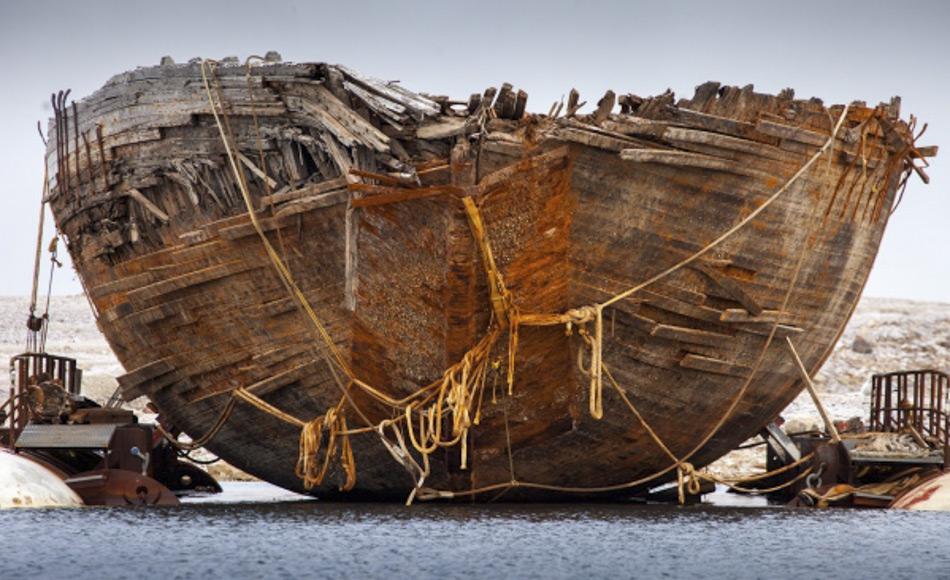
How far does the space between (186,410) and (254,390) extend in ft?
5.10

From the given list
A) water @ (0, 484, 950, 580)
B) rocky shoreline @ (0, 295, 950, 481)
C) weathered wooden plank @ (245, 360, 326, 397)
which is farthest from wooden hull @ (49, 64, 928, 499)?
rocky shoreline @ (0, 295, 950, 481)

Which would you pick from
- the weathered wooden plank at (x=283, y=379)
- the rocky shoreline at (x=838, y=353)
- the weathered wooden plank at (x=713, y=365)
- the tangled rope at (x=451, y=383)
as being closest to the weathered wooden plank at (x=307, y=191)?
the tangled rope at (x=451, y=383)

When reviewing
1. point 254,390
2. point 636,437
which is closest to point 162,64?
point 254,390

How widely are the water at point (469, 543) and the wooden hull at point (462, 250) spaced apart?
1016mm

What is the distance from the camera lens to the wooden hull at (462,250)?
1692 centimetres

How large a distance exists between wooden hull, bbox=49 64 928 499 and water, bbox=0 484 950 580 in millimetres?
1016

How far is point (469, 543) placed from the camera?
52.3ft

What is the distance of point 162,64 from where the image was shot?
742 inches

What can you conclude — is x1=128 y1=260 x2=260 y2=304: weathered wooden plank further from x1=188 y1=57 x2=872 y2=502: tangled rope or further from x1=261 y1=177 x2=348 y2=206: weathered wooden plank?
x1=261 y1=177 x2=348 y2=206: weathered wooden plank

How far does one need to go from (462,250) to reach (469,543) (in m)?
2.89

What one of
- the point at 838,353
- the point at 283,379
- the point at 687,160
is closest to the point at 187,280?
the point at 283,379

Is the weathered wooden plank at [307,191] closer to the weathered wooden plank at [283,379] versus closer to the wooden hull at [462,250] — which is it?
the wooden hull at [462,250]

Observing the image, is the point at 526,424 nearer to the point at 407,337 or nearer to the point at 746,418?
the point at 407,337

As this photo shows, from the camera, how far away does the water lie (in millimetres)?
14453
